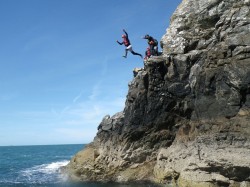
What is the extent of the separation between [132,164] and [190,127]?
19.8 feet

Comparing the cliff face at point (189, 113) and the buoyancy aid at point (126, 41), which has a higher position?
the buoyancy aid at point (126, 41)

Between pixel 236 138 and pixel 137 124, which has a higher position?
pixel 137 124

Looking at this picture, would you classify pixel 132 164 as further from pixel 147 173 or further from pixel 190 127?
pixel 190 127

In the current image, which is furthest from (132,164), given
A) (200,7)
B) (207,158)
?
(200,7)

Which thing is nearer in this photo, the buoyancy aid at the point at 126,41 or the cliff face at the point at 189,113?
the cliff face at the point at 189,113

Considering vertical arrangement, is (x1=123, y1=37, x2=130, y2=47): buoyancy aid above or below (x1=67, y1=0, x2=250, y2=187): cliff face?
above

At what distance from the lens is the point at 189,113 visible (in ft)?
93.7

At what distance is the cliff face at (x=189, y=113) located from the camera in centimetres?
2384

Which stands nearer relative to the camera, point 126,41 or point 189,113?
point 189,113

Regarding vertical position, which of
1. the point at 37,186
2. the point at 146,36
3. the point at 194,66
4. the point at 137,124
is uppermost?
the point at 146,36

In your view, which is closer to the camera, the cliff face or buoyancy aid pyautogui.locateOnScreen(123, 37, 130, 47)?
the cliff face

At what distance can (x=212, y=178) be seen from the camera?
23266 mm

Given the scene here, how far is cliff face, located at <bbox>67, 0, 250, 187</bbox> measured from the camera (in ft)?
78.2

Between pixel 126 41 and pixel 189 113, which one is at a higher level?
pixel 126 41
